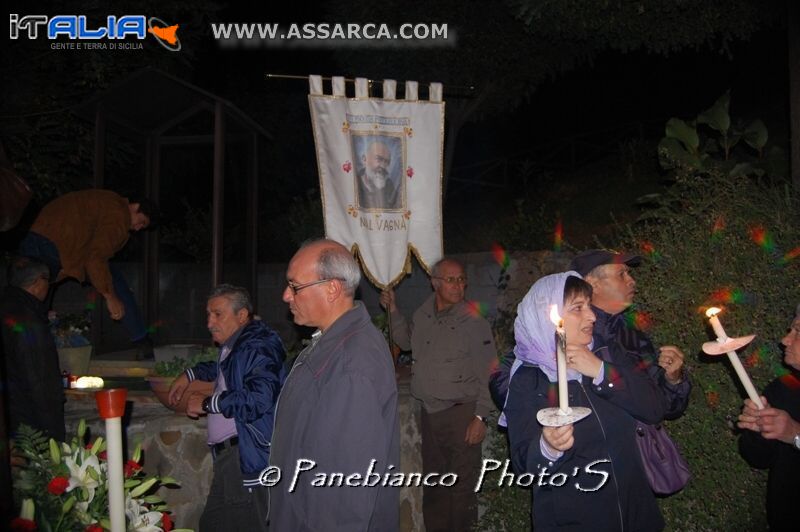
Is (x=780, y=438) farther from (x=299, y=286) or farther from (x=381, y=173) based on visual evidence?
(x=381, y=173)

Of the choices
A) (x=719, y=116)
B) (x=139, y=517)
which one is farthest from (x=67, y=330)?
(x=719, y=116)

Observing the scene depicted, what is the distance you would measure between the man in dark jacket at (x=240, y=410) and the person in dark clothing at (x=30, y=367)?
851 millimetres

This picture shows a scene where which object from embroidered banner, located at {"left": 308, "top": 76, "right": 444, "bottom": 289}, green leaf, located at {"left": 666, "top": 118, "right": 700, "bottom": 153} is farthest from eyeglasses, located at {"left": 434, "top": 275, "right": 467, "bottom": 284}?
green leaf, located at {"left": 666, "top": 118, "right": 700, "bottom": 153}

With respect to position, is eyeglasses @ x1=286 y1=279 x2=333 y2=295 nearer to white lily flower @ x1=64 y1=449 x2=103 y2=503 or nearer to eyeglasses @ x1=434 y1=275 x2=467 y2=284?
white lily flower @ x1=64 y1=449 x2=103 y2=503

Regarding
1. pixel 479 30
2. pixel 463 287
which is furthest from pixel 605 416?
pixel 479 30

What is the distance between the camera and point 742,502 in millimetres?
3744

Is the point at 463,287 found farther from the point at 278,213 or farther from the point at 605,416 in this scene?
the point at 278,213

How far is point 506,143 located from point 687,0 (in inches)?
503

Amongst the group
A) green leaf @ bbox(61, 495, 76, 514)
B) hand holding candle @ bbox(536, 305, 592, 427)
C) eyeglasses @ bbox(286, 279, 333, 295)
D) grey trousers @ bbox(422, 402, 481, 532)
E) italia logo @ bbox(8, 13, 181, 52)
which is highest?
italia logo @ bbox(8, 13, 181, 52)

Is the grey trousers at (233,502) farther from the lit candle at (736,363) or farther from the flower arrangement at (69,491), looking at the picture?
the lit candle at (736,363)

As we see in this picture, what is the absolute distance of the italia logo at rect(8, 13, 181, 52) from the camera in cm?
830

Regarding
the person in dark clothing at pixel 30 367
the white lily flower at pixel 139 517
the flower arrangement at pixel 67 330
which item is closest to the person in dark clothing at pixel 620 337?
the white lily flower at pixel 139 517

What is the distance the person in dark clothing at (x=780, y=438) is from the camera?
9.61 ft

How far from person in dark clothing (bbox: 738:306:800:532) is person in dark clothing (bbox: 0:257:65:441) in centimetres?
369
